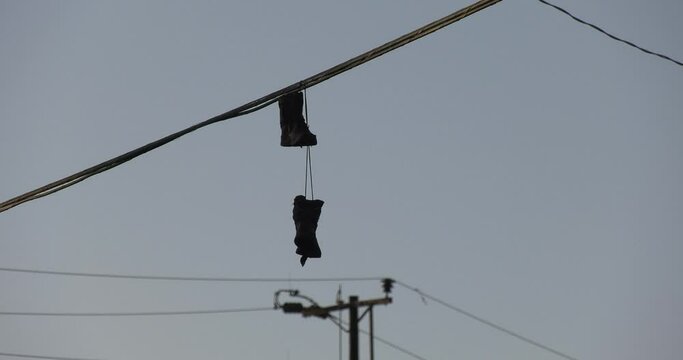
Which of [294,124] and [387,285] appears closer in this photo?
[294,124]

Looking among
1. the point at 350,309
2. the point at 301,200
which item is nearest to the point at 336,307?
the point at 350,309

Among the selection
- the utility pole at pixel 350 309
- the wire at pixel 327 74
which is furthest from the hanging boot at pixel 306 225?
the utility pole at pixel 350 309

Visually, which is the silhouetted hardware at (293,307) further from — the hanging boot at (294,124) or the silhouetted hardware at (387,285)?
the hanging boot at (294,124)

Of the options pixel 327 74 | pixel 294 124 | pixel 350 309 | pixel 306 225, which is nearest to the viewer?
pixel 327 74

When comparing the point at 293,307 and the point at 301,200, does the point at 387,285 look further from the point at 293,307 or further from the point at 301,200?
the point at 301,200

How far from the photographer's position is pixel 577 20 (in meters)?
7.38

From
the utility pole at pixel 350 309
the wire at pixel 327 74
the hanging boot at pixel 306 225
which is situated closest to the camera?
the wire at pixel 327 74

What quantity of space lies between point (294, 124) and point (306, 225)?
1033 millimetres

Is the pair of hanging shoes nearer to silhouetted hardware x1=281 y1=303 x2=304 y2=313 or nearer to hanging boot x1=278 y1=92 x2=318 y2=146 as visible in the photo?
hanging boot x1=278 y1=92 x2=318 y2=146

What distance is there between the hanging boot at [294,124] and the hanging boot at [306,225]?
2.14 feet

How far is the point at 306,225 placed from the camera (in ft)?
27.5

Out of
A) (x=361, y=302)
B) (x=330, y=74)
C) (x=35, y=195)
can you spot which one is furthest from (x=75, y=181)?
(x=361, y=302)

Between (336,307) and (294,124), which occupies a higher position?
(336,307)

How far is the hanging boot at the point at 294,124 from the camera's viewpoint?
761 cm
